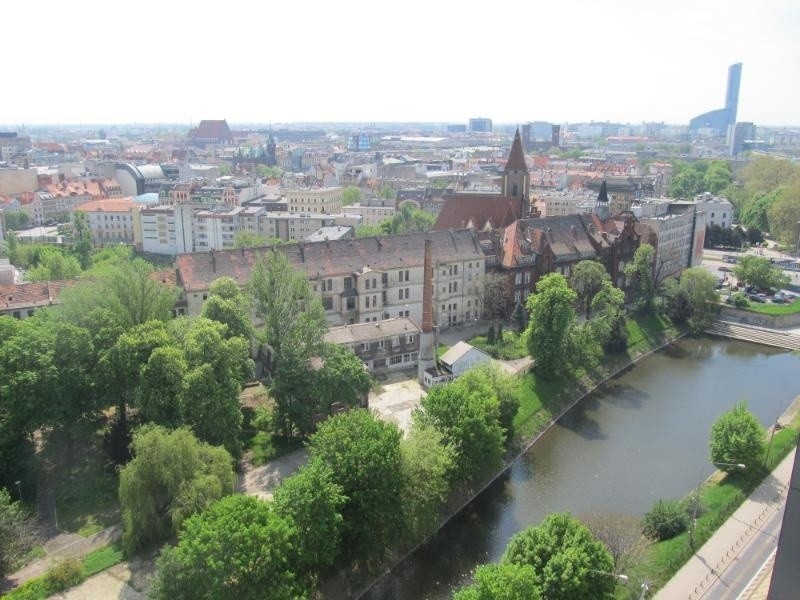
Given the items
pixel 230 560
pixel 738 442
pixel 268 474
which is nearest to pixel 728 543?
pixel 738 442

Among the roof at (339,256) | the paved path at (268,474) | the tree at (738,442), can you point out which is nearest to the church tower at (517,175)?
the roof at (339,256)

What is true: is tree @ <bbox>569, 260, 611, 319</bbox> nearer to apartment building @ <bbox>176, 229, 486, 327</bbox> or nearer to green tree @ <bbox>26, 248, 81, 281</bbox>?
apartment building @ <bbox>176, 229, 486, 327</bbox>

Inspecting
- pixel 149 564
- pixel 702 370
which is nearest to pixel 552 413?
pixel 702 370

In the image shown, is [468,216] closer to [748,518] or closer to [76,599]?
[748,518]

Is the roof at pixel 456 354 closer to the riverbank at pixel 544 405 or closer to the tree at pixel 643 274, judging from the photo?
the riverbank at pixel 544 405

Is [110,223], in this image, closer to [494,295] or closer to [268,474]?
[494,295]

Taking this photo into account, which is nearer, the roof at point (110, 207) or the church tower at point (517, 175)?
the church tower at point (517, 175)

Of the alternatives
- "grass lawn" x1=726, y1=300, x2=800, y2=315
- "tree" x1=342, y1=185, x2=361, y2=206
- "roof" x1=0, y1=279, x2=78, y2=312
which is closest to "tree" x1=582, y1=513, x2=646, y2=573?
"grass lawn" x1=726, y1=300, x2=800, y2=315
